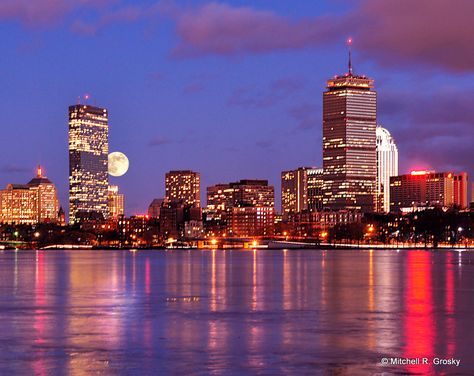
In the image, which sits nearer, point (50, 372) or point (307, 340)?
point (50, 372)

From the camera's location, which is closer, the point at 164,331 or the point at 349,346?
the point at 349,346

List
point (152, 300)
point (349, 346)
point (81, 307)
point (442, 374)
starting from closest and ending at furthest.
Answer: point (442, 374), point (349, 346), point (81, 307), point (152, 300)

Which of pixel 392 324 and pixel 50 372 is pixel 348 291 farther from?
pixel 50 372

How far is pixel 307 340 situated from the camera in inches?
1396

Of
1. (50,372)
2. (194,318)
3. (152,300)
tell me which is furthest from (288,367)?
(152,300)

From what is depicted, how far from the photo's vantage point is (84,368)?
28.8 meters

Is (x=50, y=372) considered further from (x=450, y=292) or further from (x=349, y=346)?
(x=450, y=292)

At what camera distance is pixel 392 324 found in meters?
40.7

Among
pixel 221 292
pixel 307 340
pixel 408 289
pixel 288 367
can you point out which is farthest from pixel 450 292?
pixel 288 367

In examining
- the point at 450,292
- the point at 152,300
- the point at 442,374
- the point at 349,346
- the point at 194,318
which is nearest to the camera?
the point at 442,374

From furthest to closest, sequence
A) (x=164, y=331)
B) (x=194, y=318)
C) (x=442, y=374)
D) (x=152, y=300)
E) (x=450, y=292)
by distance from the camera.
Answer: (x=450, y=292), (x=152, y=300), (x=194, y=318), (x=164, y=331), (x=442, y=374)

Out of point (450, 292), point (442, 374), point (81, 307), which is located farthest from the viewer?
point (450, 292)

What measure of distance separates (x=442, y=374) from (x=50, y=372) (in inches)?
454

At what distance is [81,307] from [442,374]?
2658 cm
